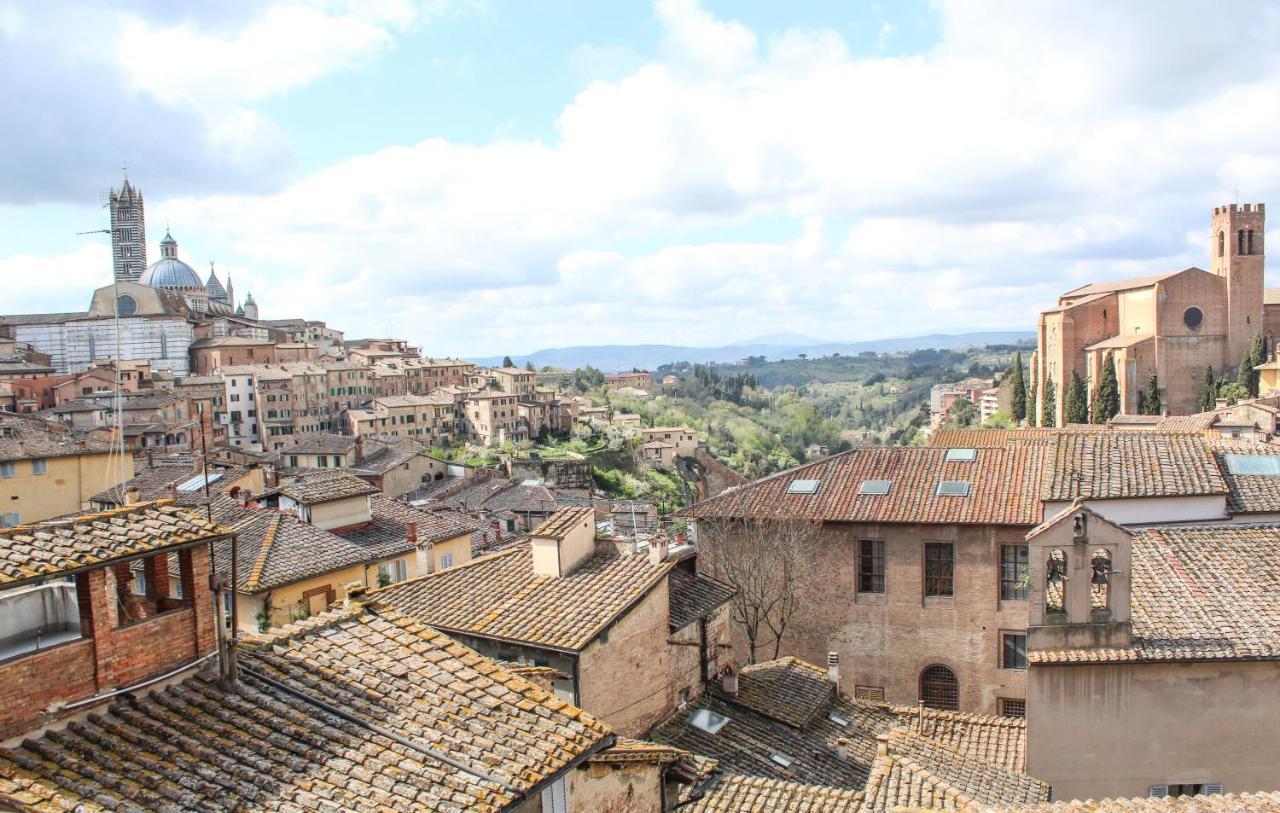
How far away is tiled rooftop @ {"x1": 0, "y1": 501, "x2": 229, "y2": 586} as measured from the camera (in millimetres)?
5785

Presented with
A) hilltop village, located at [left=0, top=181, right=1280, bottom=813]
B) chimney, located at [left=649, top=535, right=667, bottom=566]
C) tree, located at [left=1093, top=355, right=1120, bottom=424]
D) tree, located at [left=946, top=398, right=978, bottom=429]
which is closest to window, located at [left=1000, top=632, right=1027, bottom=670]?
hilltop village, located at [left=0, top=181, right=1280, bottom=813]

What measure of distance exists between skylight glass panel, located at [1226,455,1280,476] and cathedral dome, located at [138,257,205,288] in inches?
4844

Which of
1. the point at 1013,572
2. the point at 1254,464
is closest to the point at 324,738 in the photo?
the point at 1013,572

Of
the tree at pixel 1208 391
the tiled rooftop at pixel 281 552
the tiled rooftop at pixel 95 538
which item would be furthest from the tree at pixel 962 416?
the tiled rooftop at pixel 95 538

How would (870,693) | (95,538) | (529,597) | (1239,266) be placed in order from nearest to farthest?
(95,538) → (529,597) → (870,693) → (1239,266)

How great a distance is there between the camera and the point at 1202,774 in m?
13.5

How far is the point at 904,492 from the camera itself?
22453mm

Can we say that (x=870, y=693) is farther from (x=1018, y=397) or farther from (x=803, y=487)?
(x=1018, y=397)

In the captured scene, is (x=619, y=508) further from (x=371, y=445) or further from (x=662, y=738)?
(x=662, y=738)

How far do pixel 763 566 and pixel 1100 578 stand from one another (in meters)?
9.09

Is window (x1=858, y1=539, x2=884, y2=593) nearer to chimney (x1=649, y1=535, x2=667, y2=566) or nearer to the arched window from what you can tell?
the arched window

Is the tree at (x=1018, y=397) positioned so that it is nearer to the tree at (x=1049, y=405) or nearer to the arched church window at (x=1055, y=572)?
the tree at (x=1049, y=405)

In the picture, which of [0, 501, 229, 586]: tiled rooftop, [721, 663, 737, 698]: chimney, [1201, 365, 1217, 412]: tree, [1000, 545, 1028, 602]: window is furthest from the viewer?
[1201, 365, 1217, 412]: tree

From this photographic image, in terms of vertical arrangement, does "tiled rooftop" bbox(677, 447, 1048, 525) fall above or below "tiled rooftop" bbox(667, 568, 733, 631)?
above
